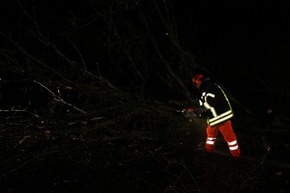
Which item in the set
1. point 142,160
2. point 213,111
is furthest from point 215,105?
point 142,160

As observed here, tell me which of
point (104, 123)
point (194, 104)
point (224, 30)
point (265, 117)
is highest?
point (224, 30)

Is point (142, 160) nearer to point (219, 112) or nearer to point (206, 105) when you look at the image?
point (206, 105)

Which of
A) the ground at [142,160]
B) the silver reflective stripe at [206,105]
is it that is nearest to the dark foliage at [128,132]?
the ground at [142,160]

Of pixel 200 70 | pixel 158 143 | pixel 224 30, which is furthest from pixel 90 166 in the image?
pixel 224 30

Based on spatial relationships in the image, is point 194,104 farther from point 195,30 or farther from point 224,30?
point 224,30

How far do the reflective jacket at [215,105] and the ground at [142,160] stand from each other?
2.12ft

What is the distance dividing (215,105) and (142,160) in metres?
1.62

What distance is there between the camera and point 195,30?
970cm

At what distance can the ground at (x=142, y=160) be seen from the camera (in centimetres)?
493

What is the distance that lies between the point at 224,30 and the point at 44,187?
712cm

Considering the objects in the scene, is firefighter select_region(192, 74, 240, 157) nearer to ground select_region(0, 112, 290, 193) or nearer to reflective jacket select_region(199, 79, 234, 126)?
reflective jacket select_region(199, 79, 234, 126)

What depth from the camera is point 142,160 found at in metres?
6.07

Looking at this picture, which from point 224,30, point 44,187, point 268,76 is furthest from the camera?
point 224,30

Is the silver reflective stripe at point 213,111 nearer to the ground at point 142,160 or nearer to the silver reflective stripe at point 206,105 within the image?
the silver reflective stripe at point 206,105
